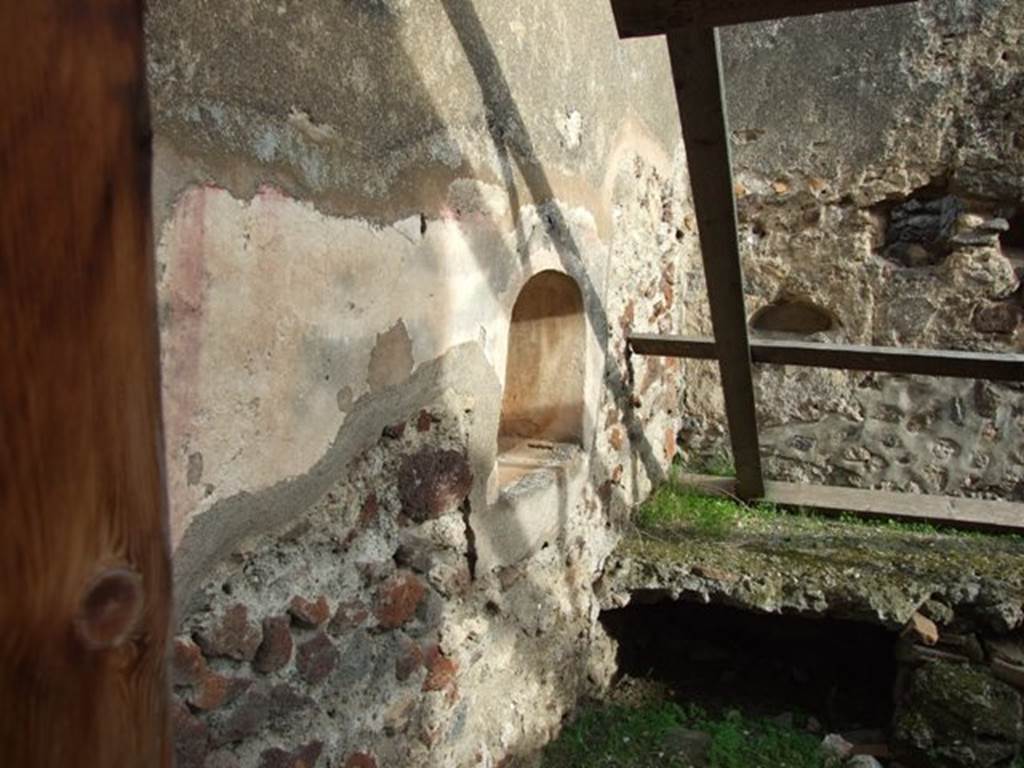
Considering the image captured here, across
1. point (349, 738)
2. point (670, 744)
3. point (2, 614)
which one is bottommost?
point (670, 744)

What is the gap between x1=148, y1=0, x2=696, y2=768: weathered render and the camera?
49.2 inches

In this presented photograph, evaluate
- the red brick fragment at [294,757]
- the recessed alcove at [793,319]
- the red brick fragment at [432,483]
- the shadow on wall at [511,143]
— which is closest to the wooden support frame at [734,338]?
the shadow on wall at [511,143]

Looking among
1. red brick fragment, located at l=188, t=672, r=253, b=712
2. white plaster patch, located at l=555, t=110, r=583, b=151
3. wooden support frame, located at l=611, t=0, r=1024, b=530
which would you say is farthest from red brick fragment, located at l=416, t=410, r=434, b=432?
white plaster patch, located at l=555, t=110, r=583, b=151

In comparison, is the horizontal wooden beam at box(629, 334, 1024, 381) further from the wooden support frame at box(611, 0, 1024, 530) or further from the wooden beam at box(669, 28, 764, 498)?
the wooden beam at box(669, 28, 764, 498)

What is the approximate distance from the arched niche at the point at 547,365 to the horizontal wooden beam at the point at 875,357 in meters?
0.47

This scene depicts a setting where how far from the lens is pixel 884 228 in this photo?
3.87 metres

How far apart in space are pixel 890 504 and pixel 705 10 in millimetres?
2580

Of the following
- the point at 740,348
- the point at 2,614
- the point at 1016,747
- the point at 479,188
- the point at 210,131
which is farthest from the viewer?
the point at 740,348

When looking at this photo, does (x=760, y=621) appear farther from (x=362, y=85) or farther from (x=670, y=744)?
(x=362, y=85)

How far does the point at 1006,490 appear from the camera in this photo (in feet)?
12.0

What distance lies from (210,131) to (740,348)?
1.95 m

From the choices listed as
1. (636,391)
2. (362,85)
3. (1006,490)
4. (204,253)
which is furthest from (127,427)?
(1006,490)

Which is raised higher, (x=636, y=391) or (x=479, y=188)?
(x=479, y=188)

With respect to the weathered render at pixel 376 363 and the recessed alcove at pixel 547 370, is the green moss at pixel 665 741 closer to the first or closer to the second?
the weathered render at pixel 376 363
